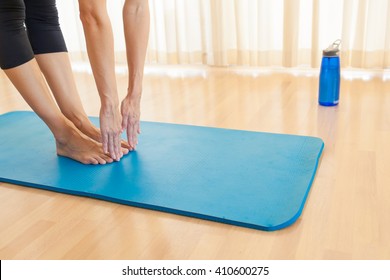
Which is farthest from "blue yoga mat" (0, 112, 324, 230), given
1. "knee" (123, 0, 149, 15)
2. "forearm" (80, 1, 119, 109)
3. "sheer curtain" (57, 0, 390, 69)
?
"sheer curtain" (57, 0, 390, 69)

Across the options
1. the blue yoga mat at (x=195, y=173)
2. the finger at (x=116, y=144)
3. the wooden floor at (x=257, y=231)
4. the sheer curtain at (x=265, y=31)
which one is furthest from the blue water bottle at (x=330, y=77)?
the finger at (x=116, y=144)

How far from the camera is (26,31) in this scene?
1410 mm

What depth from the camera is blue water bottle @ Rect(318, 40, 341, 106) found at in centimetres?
185

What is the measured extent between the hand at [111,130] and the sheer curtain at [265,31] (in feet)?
5.21

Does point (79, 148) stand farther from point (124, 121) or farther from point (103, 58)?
point (103, 58)

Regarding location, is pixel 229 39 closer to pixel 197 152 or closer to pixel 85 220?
pixel 197 152

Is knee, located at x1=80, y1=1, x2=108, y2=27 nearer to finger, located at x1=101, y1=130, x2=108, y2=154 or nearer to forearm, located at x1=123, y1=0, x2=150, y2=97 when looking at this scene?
forearm, located at x1=123, y1=0, x2=150, y2=97

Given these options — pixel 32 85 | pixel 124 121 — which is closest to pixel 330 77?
pixel 124 121

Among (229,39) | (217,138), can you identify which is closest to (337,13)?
(229,39)

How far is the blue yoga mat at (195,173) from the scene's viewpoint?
1.05 m

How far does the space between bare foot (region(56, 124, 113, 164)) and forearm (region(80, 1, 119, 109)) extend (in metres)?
0.19

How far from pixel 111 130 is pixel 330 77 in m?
1.05

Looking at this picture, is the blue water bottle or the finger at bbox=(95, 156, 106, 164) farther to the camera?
the blue water bottle

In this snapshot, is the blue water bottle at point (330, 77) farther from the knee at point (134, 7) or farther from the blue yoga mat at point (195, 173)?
the knee at point (134, 7)
